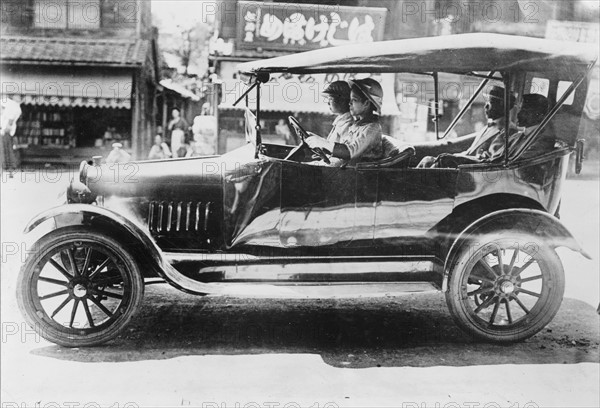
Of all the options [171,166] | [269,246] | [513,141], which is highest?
[513,141]

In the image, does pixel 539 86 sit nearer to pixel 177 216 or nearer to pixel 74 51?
pixel 177 216

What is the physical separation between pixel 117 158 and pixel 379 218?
1629 mm

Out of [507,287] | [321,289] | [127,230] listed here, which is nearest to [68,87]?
[127,230]

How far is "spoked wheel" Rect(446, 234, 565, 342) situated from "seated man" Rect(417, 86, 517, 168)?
1.75ft

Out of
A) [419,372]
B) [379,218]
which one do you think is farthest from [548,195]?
[419,372]

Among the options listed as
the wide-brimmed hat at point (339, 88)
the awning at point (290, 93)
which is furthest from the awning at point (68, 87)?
the wide-brimmed hat at point (339, 88)

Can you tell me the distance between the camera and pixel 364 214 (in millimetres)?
3346

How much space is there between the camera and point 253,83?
3232mm

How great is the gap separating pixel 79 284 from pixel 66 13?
5.08 ft

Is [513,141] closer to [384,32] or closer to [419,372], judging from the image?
[384,32]

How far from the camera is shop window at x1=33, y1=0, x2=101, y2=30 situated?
3.13 m

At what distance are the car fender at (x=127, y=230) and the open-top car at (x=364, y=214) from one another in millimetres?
14

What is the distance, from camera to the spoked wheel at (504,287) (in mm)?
3299

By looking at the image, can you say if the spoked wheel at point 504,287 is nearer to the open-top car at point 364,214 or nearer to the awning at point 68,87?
the open-top car at point 364,214
